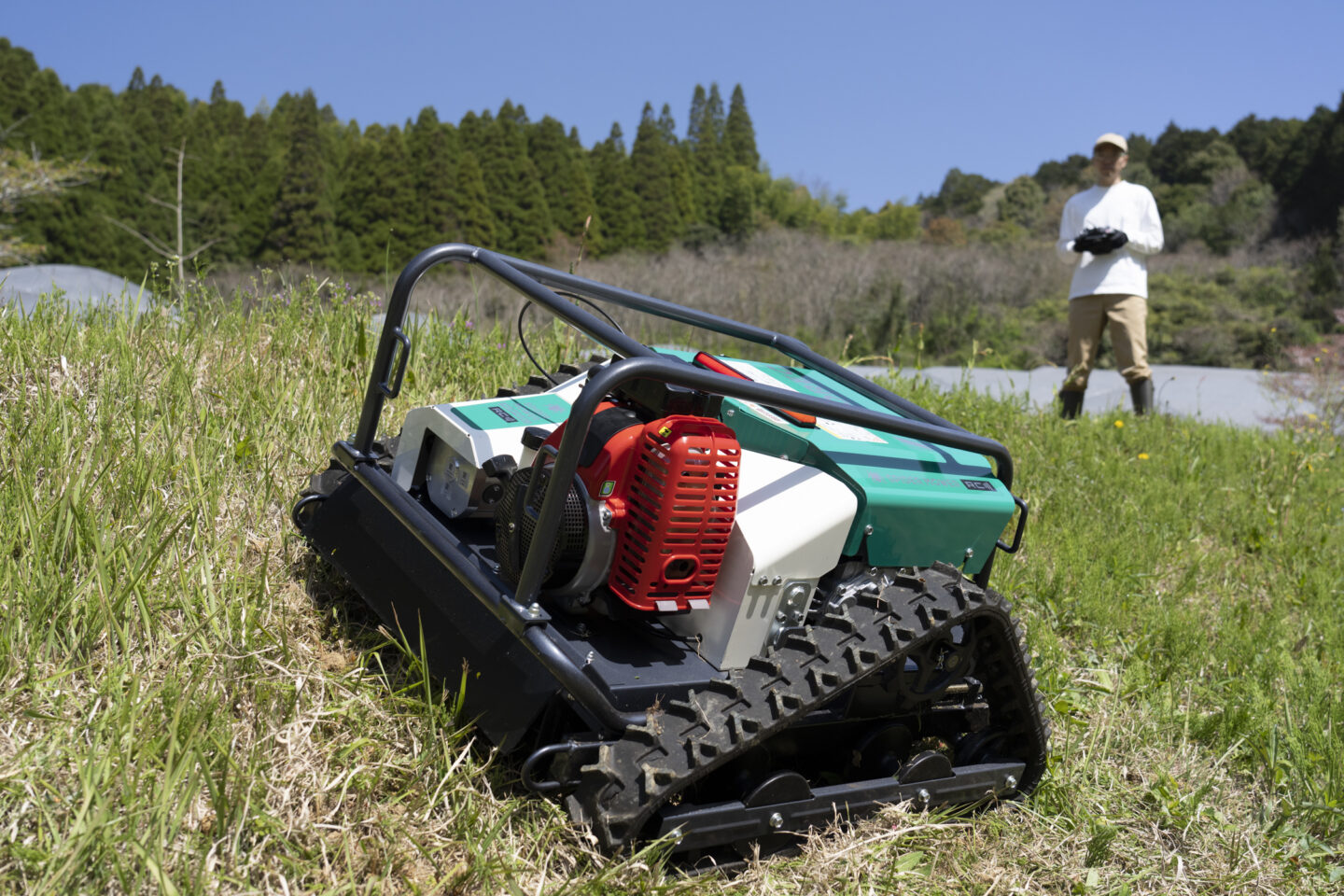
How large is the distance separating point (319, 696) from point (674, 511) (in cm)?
86

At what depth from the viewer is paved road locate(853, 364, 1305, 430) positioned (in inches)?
347

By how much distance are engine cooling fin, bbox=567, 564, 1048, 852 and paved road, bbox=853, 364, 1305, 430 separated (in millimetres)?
6162

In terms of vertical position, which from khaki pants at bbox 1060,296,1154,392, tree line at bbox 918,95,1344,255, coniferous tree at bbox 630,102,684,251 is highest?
tree line at bbox 918,95,1344,255

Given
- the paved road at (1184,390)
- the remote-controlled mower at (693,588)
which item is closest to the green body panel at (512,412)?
the remote-controlled mower at (693,588)

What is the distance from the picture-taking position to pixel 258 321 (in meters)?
3.54

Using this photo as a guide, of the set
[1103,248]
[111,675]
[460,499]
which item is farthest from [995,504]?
[1103,248]

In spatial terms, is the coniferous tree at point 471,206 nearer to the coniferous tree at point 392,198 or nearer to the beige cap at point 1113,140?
the coniferous tree at point 392,198

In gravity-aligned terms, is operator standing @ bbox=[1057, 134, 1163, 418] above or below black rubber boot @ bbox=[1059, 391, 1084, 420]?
above

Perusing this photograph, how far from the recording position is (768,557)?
1.95 metres

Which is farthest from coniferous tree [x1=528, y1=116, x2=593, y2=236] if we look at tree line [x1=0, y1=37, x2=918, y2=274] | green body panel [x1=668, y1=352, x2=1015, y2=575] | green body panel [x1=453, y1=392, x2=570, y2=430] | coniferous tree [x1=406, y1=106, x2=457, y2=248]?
green body panel [x1=668, y1=352, x2=1015, y2=575]

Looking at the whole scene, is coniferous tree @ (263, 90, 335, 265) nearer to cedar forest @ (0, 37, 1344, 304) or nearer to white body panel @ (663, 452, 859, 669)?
cedar forest @ (0, 37, 1344, 304)

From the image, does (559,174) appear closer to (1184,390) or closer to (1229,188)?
(1229,188)

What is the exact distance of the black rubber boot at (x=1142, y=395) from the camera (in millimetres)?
6250

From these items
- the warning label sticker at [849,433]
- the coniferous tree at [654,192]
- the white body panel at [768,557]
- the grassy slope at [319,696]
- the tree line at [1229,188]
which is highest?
the tree line at [1229,188]
